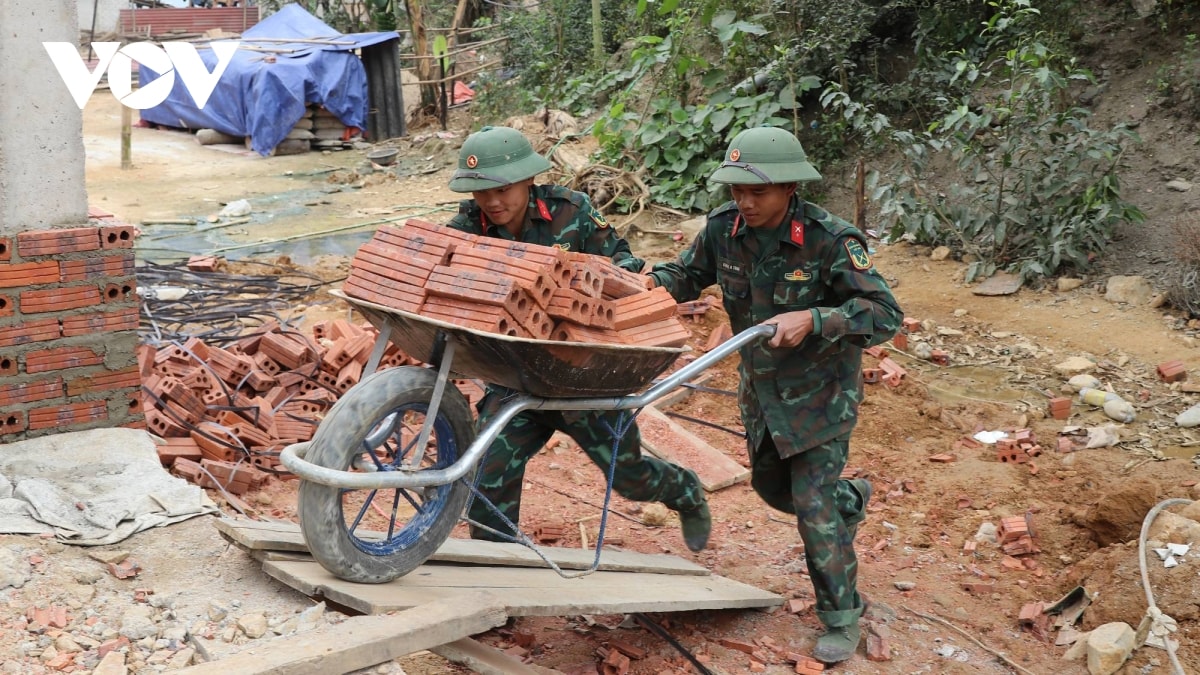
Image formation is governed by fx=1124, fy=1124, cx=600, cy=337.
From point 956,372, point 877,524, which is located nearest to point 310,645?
point 877,524

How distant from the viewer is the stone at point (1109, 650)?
4.48 meters

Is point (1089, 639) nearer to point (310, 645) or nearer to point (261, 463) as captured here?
point (310, 645)

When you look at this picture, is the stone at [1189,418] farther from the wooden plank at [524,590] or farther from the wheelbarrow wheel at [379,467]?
the wheelbarrow wheel at [379,467]

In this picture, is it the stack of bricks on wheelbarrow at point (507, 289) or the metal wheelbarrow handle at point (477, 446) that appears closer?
the metal wheelbarrow handle at point (477, 446)

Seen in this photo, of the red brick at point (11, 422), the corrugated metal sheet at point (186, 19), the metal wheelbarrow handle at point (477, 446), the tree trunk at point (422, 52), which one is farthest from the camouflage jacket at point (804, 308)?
the corrugated metal sheet at point (186, 19)

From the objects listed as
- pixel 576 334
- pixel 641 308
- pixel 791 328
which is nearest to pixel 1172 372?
pixel 791 328

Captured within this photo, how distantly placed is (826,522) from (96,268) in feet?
11.1

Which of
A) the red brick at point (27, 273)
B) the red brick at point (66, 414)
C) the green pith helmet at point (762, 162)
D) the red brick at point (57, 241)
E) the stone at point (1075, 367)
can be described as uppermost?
Result: the green pith helmet at point (762, 162)

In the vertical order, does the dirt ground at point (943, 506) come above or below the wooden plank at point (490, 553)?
below

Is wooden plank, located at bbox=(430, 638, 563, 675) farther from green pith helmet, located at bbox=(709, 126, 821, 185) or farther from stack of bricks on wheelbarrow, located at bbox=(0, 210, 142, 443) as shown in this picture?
stack of bricks on wheelbarrow, located at bbox=(0, 210, 142, 443)

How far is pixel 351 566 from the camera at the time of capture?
3.40 metres

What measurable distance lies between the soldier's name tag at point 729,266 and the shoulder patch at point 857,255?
0.45 m

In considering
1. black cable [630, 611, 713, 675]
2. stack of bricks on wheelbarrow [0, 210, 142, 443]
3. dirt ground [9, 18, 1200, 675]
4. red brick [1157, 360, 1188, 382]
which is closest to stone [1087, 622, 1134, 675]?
dirt ground [9, 18, 1200, 675]

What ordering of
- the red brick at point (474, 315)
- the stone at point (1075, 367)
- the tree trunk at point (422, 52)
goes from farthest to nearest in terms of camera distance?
the tree trunk at point (422, 52)
the stone at point (1075, 367)
the red brick at point (474, 315)
